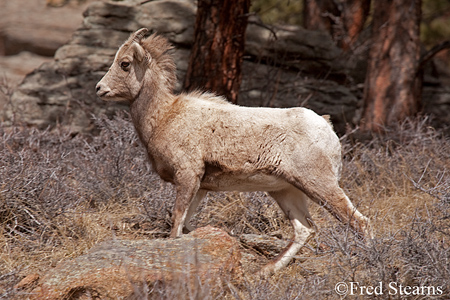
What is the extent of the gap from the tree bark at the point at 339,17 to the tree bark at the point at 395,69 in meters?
4.59

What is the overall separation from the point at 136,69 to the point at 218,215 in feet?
6.32

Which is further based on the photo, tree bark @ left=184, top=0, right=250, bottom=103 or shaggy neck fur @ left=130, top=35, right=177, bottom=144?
tree bark @ left=184, top=0, right=250, bottom=103

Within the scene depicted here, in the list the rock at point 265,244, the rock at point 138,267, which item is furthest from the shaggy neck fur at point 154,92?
the rock at point 265,244

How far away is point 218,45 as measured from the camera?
741 cm

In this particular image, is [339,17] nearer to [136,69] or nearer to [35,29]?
[35,29]

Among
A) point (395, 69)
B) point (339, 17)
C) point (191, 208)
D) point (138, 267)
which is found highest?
point (339, 17)

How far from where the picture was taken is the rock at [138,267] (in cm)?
373

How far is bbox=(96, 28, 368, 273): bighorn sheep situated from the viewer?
4750mm

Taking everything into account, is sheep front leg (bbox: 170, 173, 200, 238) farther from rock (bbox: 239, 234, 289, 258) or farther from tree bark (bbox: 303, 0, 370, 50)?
tree bark (bbox: 303, 0, 370, 50)

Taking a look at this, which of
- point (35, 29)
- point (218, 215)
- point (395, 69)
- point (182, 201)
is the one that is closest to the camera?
point (182, 201)

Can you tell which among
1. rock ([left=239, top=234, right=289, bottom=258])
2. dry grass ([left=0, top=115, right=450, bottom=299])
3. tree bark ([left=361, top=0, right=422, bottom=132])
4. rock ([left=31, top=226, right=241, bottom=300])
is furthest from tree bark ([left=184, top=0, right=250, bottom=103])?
rock ([left=31, top=226, right=241, bottom=300])

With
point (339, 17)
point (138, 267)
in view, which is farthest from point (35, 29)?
point (138, 267)

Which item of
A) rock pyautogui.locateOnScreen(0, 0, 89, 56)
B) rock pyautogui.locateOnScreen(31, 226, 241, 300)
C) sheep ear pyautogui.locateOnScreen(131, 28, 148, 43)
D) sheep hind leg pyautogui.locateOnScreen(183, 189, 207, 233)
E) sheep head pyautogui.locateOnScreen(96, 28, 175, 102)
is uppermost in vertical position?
sheep ear pyautogui.locateOnScreen(131, 28, 148, 43)

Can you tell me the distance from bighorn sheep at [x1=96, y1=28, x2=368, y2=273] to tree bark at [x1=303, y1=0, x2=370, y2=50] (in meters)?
9.83
